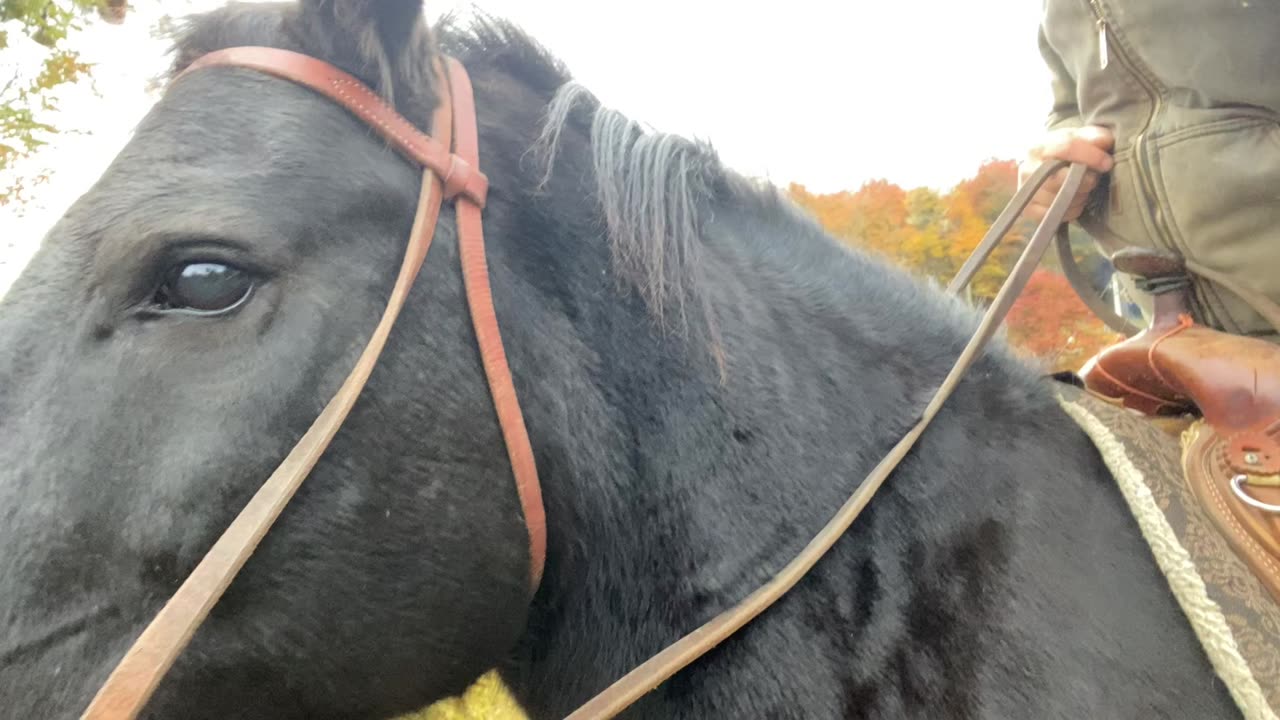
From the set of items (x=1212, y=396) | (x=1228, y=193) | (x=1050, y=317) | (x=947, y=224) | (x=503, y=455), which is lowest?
(x=503, y=455)

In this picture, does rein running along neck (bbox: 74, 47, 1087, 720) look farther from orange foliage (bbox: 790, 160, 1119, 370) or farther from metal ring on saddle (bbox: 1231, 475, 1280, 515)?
orange foliage (bbox: 790, 160, 1119, 370)

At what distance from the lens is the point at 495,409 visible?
160 cm

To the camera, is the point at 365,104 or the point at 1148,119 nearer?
the point at 365,104

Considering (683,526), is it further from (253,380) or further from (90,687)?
(90,687)

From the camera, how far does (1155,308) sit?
202cm

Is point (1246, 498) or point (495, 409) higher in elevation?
point (1246, 498)

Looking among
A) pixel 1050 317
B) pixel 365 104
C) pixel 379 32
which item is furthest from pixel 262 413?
pixel 1050 317

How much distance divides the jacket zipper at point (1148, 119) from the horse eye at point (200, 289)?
6.10 ft

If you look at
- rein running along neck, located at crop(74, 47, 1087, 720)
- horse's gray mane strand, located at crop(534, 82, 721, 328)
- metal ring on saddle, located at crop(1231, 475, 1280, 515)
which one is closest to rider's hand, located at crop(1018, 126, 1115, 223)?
rein running along neck, located at crop(74, 47, 1087, 720)

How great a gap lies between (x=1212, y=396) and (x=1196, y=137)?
0.56 m

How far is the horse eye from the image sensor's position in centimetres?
146

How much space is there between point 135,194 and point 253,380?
377mm

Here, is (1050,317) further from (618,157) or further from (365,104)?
(365,104)

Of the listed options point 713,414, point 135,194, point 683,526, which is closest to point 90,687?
point 135,194
